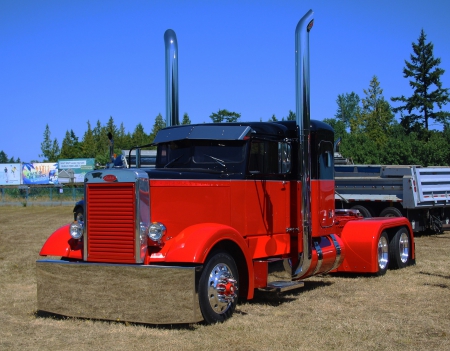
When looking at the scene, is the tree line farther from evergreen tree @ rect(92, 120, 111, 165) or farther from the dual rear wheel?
the dual rear wheel

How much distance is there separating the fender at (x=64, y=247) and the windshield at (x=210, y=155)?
1.61 metres

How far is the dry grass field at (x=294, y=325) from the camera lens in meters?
6.46

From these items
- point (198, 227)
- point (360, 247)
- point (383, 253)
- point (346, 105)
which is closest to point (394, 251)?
point (383, 253)

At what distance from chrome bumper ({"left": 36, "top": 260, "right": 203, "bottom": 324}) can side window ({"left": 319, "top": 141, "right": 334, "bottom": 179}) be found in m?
3.77

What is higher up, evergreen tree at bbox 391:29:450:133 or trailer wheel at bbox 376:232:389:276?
evergreen tree at bbox 391:29:450:133

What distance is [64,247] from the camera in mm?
7938

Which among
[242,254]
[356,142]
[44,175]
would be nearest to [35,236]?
[242,254]

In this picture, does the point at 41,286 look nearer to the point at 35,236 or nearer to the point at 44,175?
the point at 35,236

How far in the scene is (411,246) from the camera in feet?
40.4

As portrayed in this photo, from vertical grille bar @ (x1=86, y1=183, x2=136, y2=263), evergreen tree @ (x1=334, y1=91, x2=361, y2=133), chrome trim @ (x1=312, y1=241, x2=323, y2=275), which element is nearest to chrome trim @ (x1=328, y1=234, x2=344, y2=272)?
chrome trim @ (x1=312, y1=241, x2=323, y2=275)

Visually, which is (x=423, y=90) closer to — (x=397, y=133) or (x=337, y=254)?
(x=397, y=133)

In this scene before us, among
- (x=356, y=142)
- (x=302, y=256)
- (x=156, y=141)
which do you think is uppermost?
(x=356, y=142)

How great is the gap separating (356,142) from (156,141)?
46.4 metres

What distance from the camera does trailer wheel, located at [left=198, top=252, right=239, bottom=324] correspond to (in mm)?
7074
